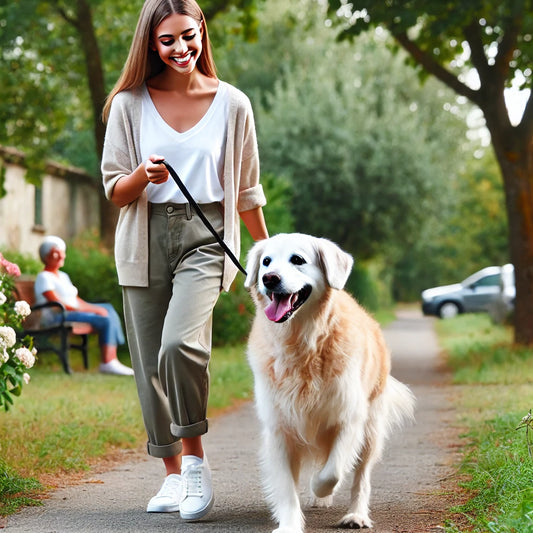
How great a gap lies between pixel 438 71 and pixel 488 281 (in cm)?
1972

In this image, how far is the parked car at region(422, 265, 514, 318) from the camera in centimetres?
3272

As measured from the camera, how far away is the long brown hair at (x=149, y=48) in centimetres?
440

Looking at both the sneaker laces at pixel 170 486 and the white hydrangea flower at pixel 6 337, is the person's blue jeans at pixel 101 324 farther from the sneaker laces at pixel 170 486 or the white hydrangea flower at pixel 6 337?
the sneaker laces at pixel 170 486

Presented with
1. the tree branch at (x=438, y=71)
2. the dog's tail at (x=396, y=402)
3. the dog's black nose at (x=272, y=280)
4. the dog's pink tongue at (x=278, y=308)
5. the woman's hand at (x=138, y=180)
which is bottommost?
the dog's tail at (x=396, y=402)

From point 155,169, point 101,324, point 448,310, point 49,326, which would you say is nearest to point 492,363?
point 101,324

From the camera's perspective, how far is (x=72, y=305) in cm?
1169

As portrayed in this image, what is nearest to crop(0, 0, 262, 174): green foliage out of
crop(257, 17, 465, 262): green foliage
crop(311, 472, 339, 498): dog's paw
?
crop(257, 17, 465, 262): green foliage

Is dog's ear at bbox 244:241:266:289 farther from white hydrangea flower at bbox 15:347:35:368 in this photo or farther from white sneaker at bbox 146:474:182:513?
white hydrangea flower at bbox 15:347:35:368

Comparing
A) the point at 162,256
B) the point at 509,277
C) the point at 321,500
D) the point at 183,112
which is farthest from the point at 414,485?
the point at 509,277

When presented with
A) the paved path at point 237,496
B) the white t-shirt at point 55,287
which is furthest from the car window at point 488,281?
the paved path at point 237,496

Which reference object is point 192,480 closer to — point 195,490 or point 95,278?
point 195,490

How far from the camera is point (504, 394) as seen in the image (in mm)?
9188

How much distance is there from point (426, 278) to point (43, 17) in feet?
153

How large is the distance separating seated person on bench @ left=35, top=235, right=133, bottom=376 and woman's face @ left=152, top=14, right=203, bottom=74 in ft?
23.2
